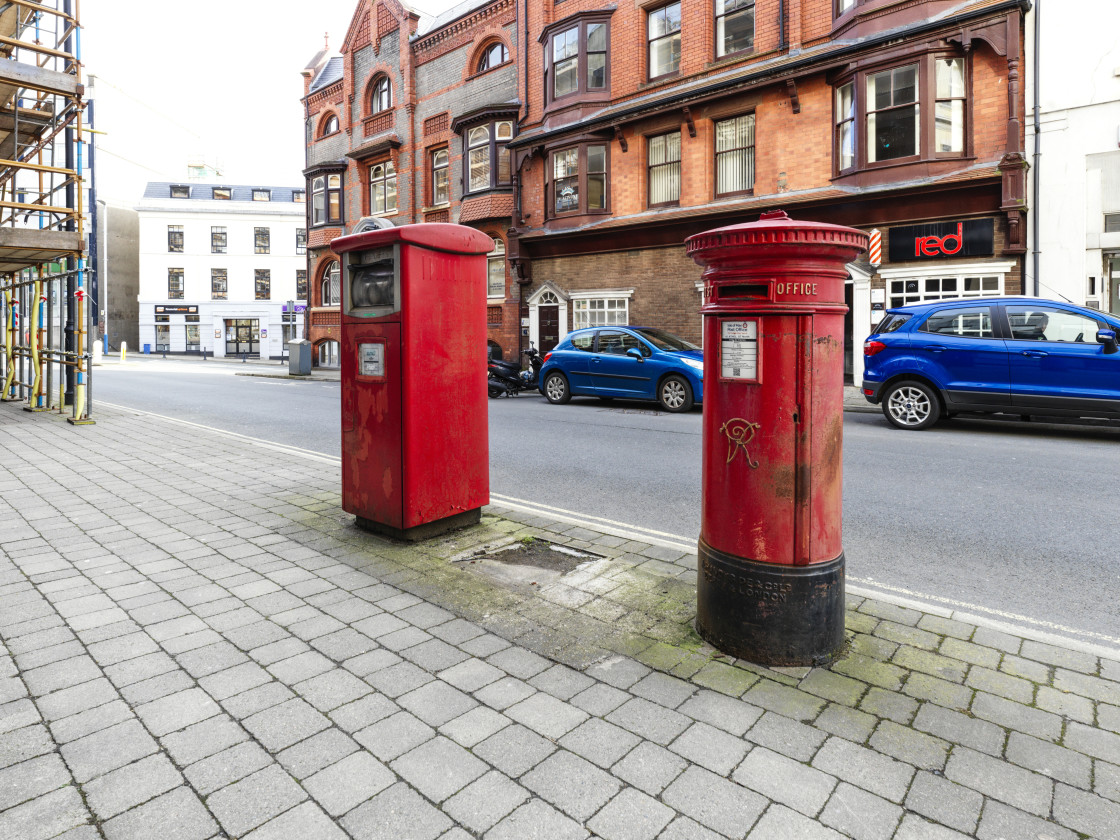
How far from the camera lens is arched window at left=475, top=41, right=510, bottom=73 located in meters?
23.2

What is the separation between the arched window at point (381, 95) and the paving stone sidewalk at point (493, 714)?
87.2 feet

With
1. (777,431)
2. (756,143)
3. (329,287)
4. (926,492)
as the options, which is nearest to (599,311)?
(756,143)

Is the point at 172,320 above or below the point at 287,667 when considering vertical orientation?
above

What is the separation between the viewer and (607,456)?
8.30 metres

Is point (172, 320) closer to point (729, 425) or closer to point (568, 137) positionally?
point (568, 137)

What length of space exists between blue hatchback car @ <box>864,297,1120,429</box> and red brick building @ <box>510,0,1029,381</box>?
17.0 ft

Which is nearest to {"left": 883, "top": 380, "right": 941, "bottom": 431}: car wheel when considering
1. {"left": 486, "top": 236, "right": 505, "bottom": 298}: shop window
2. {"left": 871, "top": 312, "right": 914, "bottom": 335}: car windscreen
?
{"left": 871, "top": 312, "right": 914, "bottom": 335}: car windscreen

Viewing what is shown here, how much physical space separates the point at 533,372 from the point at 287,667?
601 inches

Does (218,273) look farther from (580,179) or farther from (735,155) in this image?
(735,155)

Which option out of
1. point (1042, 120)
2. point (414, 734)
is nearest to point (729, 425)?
point (414, 734)

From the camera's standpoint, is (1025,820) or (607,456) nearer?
(1025,820)

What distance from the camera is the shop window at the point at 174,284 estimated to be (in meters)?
52.4

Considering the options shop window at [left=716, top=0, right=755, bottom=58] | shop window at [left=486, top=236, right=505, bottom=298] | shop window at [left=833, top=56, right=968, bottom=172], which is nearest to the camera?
shop window at [left=833, top=56, right=968, bottom=172]

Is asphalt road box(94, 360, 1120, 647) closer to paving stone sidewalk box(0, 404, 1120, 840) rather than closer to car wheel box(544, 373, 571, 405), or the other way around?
paving stone sidewalk box(0, 404, 1120, 840)
